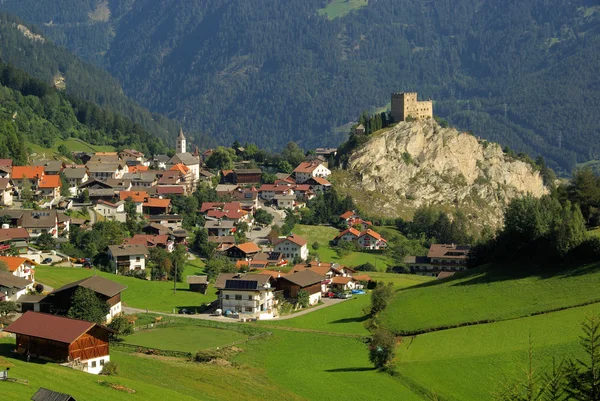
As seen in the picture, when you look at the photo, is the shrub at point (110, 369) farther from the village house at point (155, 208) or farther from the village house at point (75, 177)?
the village house at point (75, 177)

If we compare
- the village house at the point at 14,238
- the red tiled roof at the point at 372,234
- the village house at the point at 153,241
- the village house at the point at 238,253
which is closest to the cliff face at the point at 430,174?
the red tiled roof at the point at 372,234

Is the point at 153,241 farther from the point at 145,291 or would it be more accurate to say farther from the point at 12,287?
the point at 12,287

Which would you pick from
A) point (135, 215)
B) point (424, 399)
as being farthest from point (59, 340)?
point (135, 215)

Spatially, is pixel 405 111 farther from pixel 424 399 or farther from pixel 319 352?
pixel 424 399

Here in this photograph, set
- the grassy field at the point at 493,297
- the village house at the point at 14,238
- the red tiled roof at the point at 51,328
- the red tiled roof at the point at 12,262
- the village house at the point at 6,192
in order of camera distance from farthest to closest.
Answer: the village house at the point at 6,192
the village house at the point at 14,238
the red tiled roof at the point at 12,262
the grassy field at the point at 493,297
the red tiled roof at the point at 51,328

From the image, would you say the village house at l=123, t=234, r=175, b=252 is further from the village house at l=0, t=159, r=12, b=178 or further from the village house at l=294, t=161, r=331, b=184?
the village house at l=294, t=161, r=331, b=184

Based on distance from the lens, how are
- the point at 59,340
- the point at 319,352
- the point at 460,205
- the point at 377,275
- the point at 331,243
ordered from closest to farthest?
the point at 59,340, the point at 319,352, the point at 377,275, the point at 331,243, the point at 460,205
